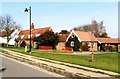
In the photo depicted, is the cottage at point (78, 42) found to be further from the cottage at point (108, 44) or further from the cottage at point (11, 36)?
the cottage at point (11, 36)

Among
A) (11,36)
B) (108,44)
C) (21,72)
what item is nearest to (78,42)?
(108,44)

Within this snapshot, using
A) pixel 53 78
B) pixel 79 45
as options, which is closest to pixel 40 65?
pixel 53 78

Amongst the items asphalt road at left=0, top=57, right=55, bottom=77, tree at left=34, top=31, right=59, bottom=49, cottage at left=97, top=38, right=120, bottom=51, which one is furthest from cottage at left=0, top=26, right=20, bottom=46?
asphalt road at left=0, top=57, right=55, bottom=77

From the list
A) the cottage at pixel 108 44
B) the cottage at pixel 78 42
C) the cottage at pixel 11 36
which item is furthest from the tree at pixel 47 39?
the cottage at pixel 11 36

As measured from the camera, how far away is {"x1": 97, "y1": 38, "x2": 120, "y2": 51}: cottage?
62.9 meters

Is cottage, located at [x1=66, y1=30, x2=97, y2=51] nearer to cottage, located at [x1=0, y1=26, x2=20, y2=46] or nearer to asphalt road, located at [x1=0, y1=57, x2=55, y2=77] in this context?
cottage, located at [x1=0, y1=26, x2=20, y2=46]

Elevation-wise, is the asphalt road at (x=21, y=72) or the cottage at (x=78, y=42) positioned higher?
the cottage at (x=78, y=42)

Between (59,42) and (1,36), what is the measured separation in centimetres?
2803

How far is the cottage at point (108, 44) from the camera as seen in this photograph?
206 ft

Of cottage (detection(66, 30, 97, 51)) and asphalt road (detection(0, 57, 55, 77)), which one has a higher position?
cottage (detection(66, 30, 97, 51))

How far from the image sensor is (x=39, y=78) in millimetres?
15188

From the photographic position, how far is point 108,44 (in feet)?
225

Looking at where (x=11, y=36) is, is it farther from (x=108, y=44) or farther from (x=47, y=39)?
(x=108, y=44)

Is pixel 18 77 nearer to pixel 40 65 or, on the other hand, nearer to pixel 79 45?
pixel 40 65
